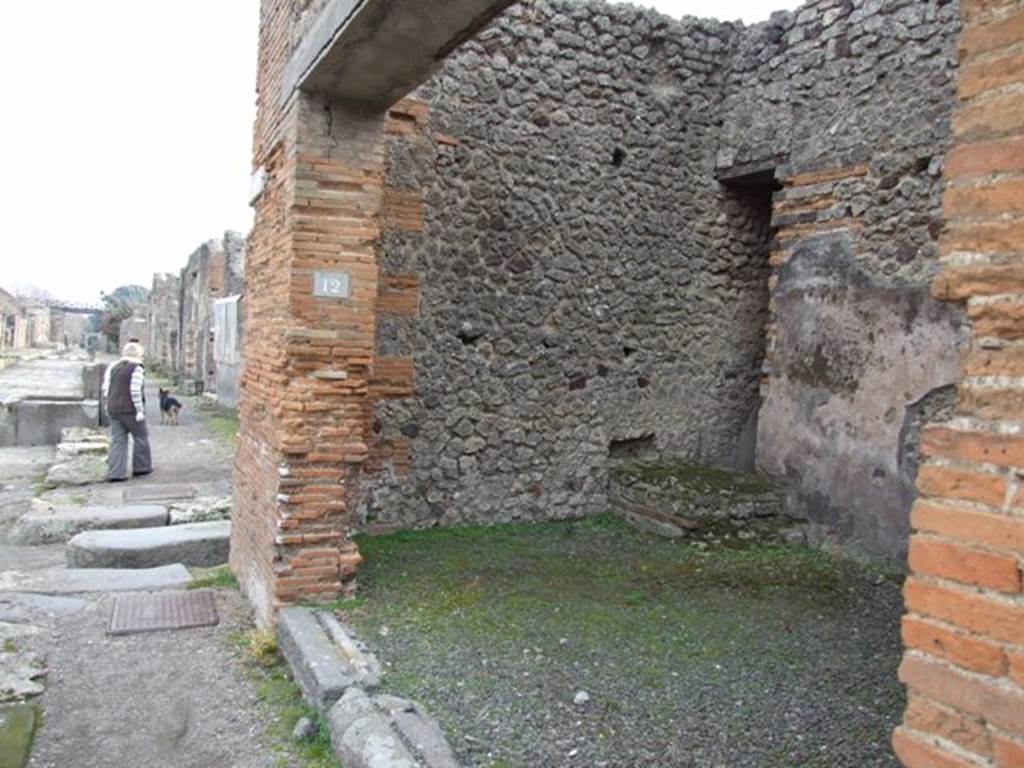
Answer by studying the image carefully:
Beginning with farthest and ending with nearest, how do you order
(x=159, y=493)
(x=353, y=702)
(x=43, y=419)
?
(x=43, y=419), (x=159, y=493), (x=353, y=702)

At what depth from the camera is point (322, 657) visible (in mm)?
4059

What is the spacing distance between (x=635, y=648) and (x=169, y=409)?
1117 cm

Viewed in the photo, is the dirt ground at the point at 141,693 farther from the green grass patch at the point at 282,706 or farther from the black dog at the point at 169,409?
the black dog at the point at 169,409

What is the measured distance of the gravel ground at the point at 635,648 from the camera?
3436 mm

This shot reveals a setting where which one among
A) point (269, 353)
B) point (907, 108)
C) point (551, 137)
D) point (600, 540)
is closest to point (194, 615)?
point (269, 353)

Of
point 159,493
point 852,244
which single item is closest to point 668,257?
point 852,244

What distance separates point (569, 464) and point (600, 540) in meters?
0.85

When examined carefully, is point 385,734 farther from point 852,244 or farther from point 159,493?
point 159,493

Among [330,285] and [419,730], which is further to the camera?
[330,285]

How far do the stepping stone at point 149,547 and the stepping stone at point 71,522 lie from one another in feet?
1.35

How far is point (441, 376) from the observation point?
6.93 metres

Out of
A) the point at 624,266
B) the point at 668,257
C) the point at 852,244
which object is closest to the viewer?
the point at 852,244

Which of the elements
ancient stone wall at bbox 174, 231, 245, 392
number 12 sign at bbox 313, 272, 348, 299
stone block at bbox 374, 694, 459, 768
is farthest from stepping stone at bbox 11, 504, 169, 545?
ancient stone wall at bbox 174, 231, 245, 392

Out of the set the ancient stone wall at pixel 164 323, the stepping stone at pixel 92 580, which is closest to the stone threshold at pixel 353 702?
the stepping stone at pixel 92 580
